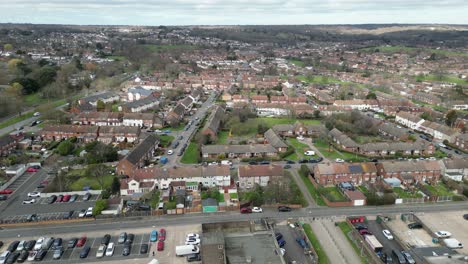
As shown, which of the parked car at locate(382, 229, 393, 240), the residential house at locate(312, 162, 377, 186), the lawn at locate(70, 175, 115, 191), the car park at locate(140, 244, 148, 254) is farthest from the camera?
the residential house at locate(312, 162, 377, 186)

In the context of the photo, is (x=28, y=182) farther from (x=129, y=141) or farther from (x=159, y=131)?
(x=159, y=131)

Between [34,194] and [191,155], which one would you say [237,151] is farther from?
[34,194]

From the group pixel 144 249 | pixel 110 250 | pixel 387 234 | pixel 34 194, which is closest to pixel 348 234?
pixel 387 234

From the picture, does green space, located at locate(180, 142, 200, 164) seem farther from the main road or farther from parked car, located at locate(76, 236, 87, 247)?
parked car, located at locate(76, 236, 87, 247)

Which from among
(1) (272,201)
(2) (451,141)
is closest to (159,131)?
(1) (272,201)

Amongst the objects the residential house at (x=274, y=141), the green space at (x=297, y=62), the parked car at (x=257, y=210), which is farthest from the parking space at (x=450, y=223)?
the green space at (x=297, y=62)

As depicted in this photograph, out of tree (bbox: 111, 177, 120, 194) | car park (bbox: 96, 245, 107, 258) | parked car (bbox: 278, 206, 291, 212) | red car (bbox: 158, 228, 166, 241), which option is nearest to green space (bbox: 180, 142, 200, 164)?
tree (bbox: 111, 177, 120, 194)
